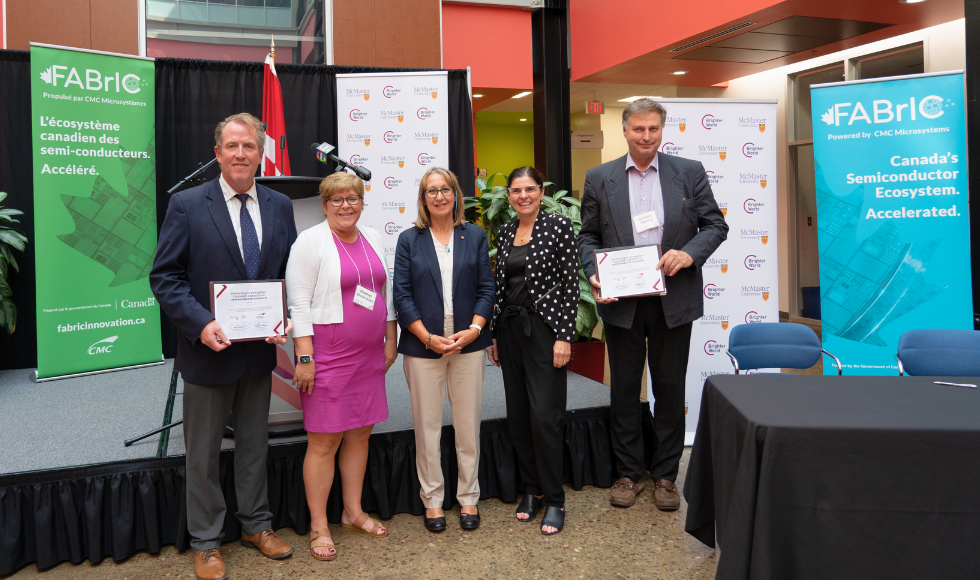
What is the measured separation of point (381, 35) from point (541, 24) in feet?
6.87

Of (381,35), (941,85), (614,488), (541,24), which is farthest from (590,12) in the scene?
(614,488)

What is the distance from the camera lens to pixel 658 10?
686 centimetres

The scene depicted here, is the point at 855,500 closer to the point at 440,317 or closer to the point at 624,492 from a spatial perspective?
the point at 624,492

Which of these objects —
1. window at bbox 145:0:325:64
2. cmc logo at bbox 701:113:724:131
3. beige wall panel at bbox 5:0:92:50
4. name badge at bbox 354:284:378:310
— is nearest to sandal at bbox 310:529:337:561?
name badge at bbox 354:284:378:310

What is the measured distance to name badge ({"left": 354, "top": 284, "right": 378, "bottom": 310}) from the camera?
2609 mm

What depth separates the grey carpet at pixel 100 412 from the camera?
2.86 meters

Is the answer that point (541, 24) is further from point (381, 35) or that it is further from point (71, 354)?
point (71, 354)

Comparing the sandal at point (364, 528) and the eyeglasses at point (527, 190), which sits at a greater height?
the eyeglasses at point (527, 190)

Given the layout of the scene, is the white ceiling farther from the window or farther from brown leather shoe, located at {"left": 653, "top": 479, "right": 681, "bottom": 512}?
brown leather shoe, located at {"left": 653, "top": 479, "right": 681, "bottom": 512}

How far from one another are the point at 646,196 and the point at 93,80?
3.92 meters

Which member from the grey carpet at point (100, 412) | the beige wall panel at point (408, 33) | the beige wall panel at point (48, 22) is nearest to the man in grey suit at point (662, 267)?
the grey carpet at point (100, 412)

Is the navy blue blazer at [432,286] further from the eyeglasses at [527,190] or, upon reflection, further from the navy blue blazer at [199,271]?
the navy blue blazer at [199,271]

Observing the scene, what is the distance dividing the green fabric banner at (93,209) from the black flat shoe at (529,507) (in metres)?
3.27

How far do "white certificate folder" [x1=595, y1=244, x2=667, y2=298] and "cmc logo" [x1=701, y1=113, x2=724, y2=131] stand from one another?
1.41 metres
